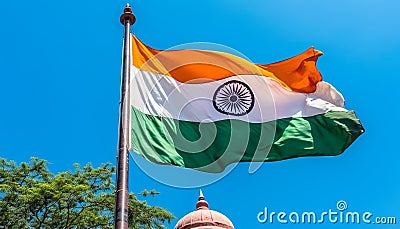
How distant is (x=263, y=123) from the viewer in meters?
10.9

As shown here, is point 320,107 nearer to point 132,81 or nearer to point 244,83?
point 244,83

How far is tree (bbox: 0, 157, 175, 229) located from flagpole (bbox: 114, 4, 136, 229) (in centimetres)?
1268

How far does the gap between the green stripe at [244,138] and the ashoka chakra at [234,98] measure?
0.81 ft

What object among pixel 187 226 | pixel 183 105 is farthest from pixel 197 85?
pixel 187 226

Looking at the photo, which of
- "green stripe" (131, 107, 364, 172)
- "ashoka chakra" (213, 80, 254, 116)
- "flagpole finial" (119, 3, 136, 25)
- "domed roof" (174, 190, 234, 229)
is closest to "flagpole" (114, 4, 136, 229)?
"flagpole finial" (119, 3, 136, 25)

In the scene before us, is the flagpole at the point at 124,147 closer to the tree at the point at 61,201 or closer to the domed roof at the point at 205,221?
the domed roof at the point at 205,221

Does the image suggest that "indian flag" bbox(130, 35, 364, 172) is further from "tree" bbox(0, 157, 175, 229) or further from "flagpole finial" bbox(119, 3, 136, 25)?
"tree" bbox(0, 157, 175, 229)

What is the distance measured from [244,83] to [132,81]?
276cm

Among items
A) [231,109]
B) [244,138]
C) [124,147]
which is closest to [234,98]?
[231,109]

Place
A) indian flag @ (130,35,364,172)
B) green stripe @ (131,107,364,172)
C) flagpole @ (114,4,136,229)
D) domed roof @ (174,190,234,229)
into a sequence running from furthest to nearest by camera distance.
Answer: domed roof @ (174,190,234,229)
indian flag @ (130,35,364,172)
green stripe @ (131,107,364,172)
flagpole @ (114,4,136,229)

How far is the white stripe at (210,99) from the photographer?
9.68 meters

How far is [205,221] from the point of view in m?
14.4

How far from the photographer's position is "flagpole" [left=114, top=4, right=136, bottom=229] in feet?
23.7

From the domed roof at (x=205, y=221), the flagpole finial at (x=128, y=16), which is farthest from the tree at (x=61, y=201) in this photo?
the flagpole finial at (x=128, y=16)
